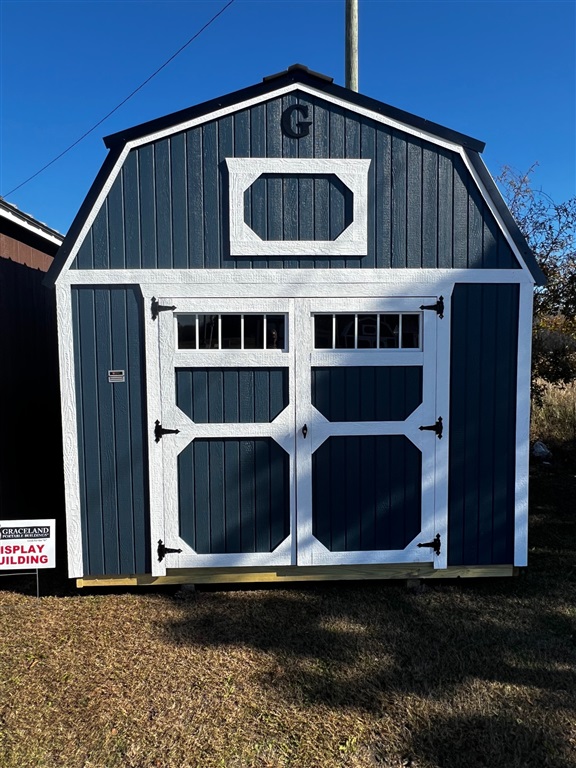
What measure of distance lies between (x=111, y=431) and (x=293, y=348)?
1.46 meters

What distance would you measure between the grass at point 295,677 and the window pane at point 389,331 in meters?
1.88

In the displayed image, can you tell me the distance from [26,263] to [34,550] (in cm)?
284

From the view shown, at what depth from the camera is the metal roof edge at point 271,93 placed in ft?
12.1

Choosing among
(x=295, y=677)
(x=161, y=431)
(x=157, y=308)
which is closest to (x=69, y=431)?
(x=161, y=431)

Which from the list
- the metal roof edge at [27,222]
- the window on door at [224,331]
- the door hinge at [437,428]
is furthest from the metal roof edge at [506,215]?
the metal roof edge at [27,222]

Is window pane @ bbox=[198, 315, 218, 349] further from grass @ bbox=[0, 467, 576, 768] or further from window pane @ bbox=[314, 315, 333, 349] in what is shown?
grass @ bbox=[0, 467, 576, 768]

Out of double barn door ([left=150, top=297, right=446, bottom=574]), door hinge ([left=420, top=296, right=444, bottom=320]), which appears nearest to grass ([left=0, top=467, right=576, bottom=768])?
double barn door ([left=150, top=297, right=446, bottom=574])

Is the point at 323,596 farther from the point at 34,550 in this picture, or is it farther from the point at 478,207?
the point at 478,207

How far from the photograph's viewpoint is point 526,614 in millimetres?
3699

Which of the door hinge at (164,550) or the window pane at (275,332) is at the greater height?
the window pane at (275,332)

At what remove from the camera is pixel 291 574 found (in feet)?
13.3

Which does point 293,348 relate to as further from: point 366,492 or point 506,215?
point 506,215

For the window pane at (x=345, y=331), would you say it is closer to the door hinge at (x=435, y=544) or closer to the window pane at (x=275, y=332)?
the window pane at (x=275, y=332)

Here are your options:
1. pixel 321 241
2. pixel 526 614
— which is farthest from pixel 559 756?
pixel 321 241
